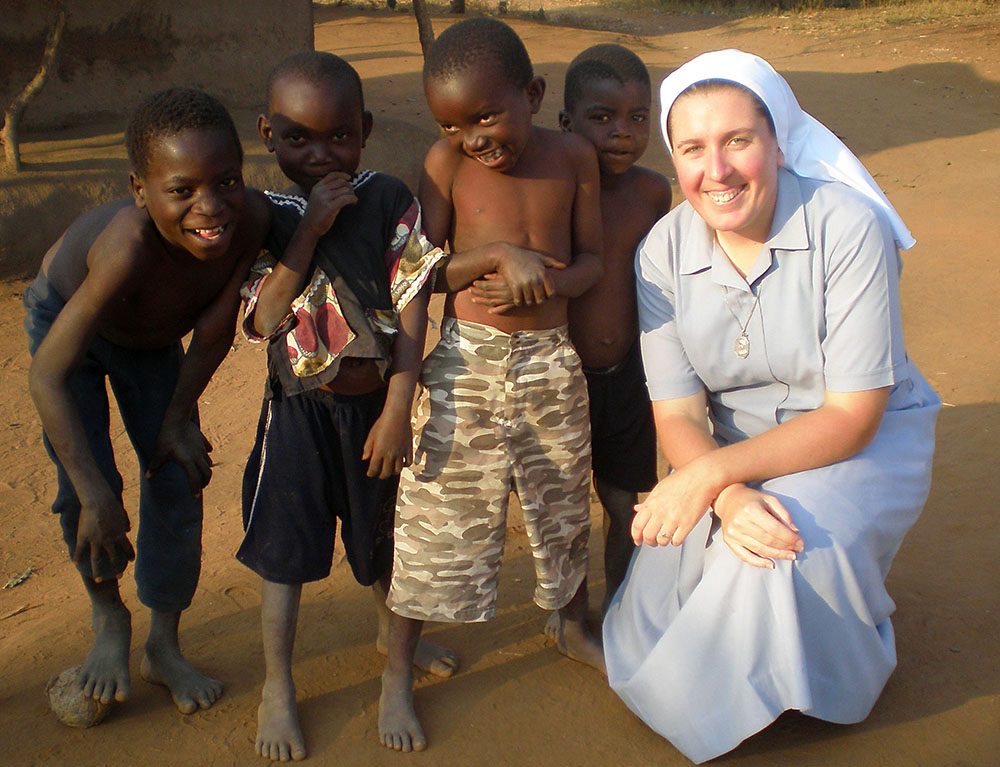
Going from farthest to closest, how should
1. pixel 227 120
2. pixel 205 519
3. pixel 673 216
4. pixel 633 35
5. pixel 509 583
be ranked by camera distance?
pixel 633 35, pixel 205 519, pixel 509 583, pixel 673 216, pixel 227 120

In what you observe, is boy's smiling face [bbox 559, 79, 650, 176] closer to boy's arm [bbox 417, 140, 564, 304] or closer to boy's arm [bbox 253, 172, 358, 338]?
boy's arm [bbox 417, 140, 564, 304]

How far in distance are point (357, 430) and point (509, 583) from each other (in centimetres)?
108

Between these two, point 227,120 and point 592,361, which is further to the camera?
point 592,361

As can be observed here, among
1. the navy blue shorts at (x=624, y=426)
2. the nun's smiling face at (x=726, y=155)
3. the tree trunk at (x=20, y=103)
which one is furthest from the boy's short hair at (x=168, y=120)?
the tree trunk at (x=20, y=103)

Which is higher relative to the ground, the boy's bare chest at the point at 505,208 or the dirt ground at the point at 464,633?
the boy's bare chest at the point at 505,208

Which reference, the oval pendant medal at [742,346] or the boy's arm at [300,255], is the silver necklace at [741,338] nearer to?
the oval pendant medal at [742,346]

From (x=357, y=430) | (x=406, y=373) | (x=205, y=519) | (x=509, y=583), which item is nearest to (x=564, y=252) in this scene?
(x=406, y=373)

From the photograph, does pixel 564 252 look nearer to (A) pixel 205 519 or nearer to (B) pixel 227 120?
(B) pixel 227 120

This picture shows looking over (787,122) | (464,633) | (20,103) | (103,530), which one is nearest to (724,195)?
(787,122)

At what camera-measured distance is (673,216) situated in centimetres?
263

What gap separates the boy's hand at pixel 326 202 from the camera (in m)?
2.25

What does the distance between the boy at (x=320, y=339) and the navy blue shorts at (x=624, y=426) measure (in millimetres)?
622

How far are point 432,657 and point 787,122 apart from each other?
1.78 meters

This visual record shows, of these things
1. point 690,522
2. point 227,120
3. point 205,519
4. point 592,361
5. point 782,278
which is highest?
point 227,120
